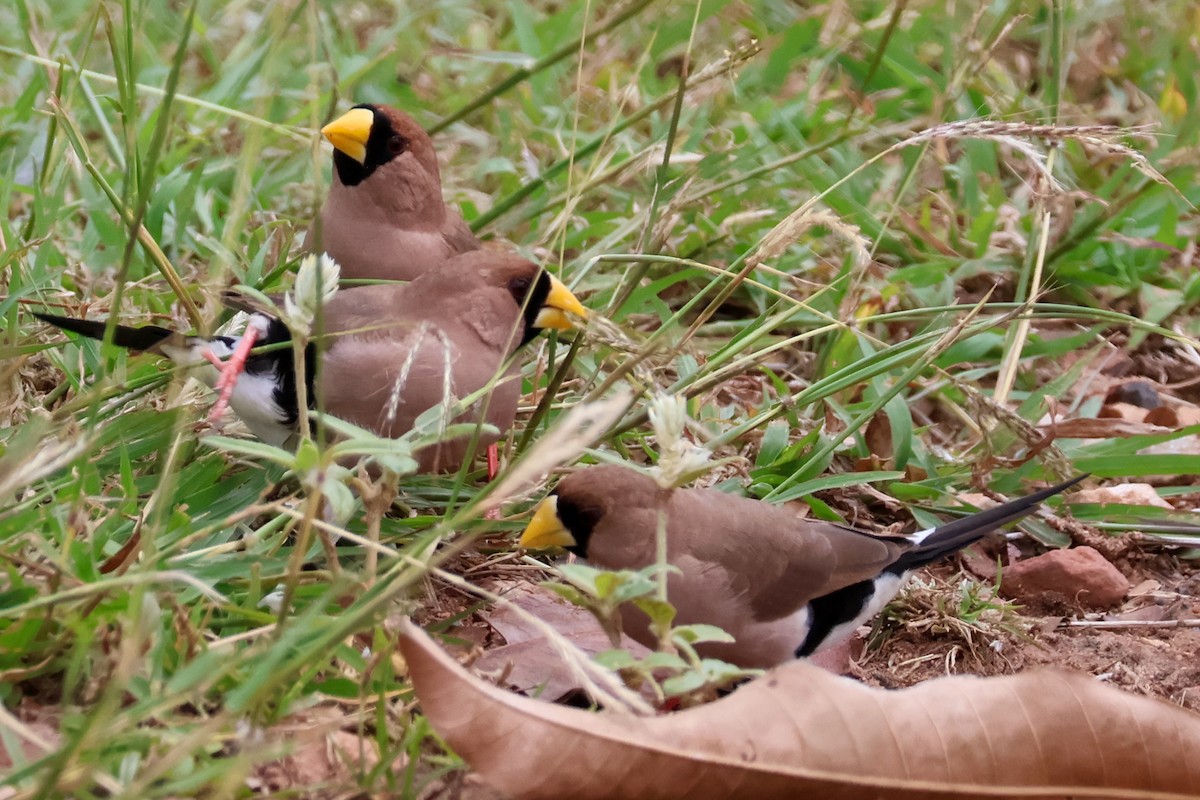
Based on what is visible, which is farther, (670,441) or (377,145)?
(377,145)

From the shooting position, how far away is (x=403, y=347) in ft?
9.11

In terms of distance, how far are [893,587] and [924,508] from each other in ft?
1.74

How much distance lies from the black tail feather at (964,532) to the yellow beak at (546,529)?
0.73 m

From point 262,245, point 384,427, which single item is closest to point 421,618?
point 384,427

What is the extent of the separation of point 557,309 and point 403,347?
426 millimetres

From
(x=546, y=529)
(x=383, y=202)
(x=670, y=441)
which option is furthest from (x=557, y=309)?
(x=670, y=441)

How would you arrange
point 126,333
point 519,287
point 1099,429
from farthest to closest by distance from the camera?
point 1099,429 < point 519,287 < point 126,333

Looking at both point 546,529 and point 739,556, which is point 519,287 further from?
point 739,556

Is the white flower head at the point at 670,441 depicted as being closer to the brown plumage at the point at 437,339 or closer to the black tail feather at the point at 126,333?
the brown plumage at the point at 437,339

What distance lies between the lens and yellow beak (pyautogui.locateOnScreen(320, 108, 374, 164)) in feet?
11.7

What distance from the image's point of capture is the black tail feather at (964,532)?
9.11 ft

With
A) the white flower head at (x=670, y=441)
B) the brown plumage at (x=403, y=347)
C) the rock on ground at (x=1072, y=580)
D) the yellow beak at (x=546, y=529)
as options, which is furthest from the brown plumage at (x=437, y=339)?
the rock on ground at (x=1072, y=580)

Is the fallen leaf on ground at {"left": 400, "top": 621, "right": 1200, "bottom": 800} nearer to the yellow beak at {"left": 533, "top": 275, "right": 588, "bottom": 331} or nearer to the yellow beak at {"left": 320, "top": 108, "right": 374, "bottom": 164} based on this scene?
the yellow beak at {"left": 533, "top": 275, "right": 588, "bottom": 331}

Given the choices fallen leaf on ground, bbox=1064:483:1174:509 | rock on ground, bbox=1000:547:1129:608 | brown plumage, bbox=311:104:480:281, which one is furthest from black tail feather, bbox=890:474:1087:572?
brown plumage, bbox=311:104:480:281
